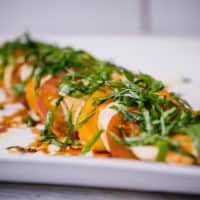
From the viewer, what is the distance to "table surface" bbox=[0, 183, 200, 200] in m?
1.15

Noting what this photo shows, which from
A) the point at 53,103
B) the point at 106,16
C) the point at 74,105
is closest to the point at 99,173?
the point at 74,105

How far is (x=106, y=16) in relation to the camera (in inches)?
122

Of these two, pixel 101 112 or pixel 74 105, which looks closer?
pixel 101 112

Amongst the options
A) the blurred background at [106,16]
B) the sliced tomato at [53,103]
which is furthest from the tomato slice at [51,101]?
the blurred background at [106,16]

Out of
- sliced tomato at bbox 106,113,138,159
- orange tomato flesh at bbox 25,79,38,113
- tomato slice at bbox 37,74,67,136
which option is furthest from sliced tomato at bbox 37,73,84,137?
sliced tomato at bbox 106,113,138,159

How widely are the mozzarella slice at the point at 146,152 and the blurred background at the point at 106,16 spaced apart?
77.4 inches

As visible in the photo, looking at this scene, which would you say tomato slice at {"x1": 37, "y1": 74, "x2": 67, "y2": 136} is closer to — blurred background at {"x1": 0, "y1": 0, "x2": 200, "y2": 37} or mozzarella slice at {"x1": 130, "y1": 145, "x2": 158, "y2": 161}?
mozzarella slice at {"x1": 130, "y1": 145, "x2": 158, "y2": 161}

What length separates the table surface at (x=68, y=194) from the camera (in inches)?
45.2

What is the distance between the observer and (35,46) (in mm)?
2260

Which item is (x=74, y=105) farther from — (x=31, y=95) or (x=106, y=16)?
(x=106, y=16)

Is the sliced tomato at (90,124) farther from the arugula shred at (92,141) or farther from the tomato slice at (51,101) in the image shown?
the tomato slice at (51,101)

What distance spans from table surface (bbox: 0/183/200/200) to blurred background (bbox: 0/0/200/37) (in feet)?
6.40

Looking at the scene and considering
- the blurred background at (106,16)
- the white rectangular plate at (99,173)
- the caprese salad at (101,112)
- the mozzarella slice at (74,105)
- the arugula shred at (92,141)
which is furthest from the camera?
the blurred background at (106,16)

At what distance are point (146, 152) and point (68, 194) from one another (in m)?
0.29
